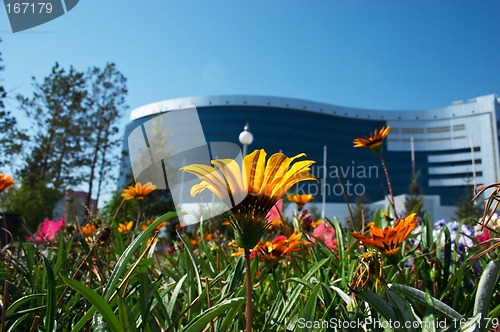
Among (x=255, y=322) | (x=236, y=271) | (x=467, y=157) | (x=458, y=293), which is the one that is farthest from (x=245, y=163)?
(x=467, y=157)

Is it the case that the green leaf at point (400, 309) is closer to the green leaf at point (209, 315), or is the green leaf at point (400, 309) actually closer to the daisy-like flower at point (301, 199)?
the green leaf at point (209, 315)

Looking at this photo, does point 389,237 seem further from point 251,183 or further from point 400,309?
point 251,183

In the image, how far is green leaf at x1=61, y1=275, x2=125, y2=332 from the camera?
0.43 m

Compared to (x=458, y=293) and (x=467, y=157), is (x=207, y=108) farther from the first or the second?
(x=458, y=293)

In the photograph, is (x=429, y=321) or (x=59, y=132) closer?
(x=429, y=321)

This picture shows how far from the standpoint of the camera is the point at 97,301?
45 cm

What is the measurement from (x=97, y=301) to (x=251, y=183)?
0.84 feet

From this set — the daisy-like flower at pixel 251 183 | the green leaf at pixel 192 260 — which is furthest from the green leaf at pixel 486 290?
the green leaf at pixel 192 260

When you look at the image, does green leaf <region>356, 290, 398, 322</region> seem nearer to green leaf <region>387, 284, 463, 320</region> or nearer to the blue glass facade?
green leaf <region>387, 284, 463, 320</region>

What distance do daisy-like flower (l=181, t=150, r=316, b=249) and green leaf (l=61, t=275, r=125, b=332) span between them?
19 centimetres

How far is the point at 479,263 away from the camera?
999 millimetres

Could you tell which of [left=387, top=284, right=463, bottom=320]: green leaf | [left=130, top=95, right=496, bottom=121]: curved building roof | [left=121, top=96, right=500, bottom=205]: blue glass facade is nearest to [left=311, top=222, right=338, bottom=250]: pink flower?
[left=387, top=284, right=463, bottom=320]: green leaf

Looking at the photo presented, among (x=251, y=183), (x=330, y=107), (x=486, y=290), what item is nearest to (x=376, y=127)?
(x=330, y=107)

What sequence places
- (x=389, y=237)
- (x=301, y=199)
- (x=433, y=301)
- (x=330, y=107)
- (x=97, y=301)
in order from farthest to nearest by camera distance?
(x=330, y=107) → (x=301, y=199) → (x=389, y=237) → (x=433, y=301) → (x=97, y=301)
